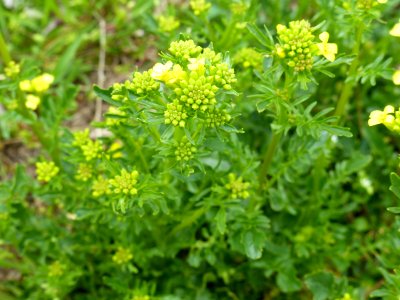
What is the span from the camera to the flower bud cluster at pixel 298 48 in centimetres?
260

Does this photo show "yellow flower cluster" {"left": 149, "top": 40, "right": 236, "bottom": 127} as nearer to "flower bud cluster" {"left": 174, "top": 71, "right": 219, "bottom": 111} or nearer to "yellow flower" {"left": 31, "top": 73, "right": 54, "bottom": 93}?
"flower bud cluster" {"left": 174, "top": 71, "right": 219, "bottom": 111}

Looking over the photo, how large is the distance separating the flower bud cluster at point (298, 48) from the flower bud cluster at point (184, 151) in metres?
0.64

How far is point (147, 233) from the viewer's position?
3668 mm

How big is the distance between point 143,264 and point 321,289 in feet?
4.01

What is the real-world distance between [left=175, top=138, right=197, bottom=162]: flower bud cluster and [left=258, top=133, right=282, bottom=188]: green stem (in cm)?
57

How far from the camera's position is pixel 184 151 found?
266 centimetres

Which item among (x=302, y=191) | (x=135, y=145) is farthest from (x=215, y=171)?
(x=302, y=191)

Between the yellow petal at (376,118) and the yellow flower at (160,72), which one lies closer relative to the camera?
the yellow flower at (160,72)

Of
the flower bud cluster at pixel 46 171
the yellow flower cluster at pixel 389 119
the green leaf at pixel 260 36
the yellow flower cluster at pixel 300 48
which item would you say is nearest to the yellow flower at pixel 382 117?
the yellow flower cluster at pixel 389 119

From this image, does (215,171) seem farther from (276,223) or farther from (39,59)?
(39,59)

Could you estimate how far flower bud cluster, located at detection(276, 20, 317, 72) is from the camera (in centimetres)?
260

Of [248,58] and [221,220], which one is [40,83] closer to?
[248,58]

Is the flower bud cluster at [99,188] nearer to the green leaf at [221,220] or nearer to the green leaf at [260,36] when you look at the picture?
the green leaf at [221,220]

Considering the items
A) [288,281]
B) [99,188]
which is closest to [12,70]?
[99,188]
